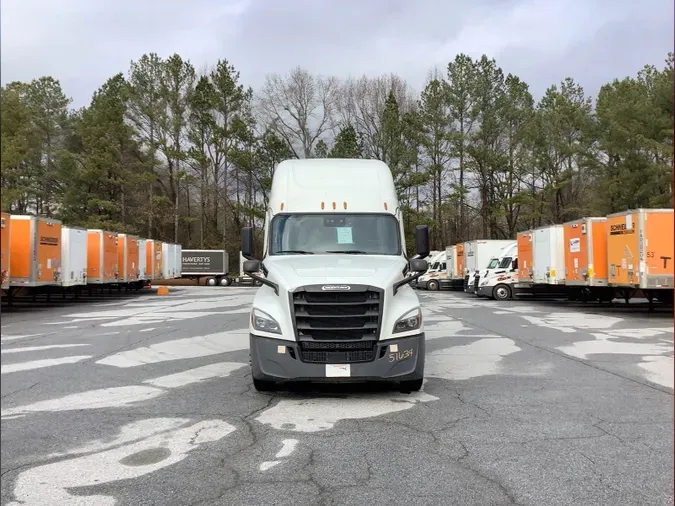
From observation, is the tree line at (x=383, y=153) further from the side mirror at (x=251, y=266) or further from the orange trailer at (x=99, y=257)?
the side mirror at (x=251, y=266)

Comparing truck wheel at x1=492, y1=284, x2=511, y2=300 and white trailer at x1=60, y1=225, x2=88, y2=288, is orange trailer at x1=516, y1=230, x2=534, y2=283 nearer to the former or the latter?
truck wheel at x1=492, y1=284, x2=511, y2=300

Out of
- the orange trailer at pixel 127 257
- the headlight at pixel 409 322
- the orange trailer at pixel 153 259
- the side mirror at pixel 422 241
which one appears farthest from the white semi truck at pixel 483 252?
the headlight at pixel 409 322

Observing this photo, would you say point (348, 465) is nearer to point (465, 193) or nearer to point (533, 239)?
point (533, 239)

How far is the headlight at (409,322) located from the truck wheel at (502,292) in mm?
21952

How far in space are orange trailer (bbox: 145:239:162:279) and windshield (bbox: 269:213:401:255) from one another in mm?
30006

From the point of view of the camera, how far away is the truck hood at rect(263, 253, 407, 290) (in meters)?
6.19

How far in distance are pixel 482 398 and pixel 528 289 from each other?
2107 centimetres

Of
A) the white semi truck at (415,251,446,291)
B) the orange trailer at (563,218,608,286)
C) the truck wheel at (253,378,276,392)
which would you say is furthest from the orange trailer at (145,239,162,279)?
the truck wheel at (253,378,276,392)

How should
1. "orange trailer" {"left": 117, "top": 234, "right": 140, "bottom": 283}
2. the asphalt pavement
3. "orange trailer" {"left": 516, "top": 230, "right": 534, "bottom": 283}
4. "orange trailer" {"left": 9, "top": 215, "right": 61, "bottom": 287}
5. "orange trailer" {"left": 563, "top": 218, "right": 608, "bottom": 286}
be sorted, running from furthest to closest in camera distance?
"orange trailer" {"left": 117, "top": 234, "right": 140, "bottom": 283} < "orange trailer" {"left": 516, "top": 230, "right": 534, "bottom": 283} < "orange trailer" {"left": 563, "top": 218, "right": 608, "bottom": 286} < "orange trailer" {"left": 9, "top": 215, "right": 61, "bottom": 287} < the asphalt pavement

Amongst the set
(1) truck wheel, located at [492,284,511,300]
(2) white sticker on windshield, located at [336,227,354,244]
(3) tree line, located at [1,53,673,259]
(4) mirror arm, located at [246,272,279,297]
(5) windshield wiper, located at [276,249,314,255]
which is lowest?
(1) truck wheel, located at [492,284,511,300]

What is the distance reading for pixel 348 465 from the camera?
4.35 m

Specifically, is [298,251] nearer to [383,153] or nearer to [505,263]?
[505,263]

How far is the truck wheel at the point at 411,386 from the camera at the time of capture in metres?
6.79

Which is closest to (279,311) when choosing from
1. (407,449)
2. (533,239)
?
(407,449)
